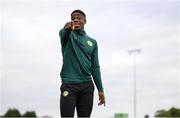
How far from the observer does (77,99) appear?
816 cm

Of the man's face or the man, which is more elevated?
the man's face

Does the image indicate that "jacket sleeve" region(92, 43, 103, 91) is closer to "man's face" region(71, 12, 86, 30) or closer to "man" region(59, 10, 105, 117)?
"man" region(59, 10, 105, 117)

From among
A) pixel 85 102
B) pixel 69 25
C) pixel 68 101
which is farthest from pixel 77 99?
pixel 69 25

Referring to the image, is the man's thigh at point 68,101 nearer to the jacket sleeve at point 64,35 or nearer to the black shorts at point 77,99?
the black shorts at point 77,99

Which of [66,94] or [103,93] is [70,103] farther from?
[103,93]

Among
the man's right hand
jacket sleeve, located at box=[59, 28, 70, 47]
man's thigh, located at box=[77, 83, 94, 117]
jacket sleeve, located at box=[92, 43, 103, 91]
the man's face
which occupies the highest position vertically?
the man's face

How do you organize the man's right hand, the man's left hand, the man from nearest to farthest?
the man's right hand, the man, the man's left hand

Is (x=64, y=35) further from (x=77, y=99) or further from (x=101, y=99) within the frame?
(x=101, y=99)

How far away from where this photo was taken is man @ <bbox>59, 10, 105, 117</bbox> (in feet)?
26.4

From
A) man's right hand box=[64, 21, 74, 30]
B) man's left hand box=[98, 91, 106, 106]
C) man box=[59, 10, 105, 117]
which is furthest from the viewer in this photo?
man's left hand box=[98, 91, 106, 106]

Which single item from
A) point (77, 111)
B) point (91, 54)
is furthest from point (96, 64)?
point (77, 111)

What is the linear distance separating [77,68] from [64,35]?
0.42 meters

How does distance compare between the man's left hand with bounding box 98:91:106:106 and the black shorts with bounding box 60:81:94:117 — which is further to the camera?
the man's left hand with bounding box 98:91:106:106

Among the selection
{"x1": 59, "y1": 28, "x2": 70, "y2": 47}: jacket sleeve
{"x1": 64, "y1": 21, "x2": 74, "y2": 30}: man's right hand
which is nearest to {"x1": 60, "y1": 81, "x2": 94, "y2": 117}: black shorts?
{"x1": 59, "y1": 28, "x2": 70, "y2": 47}: jacket sleeve
